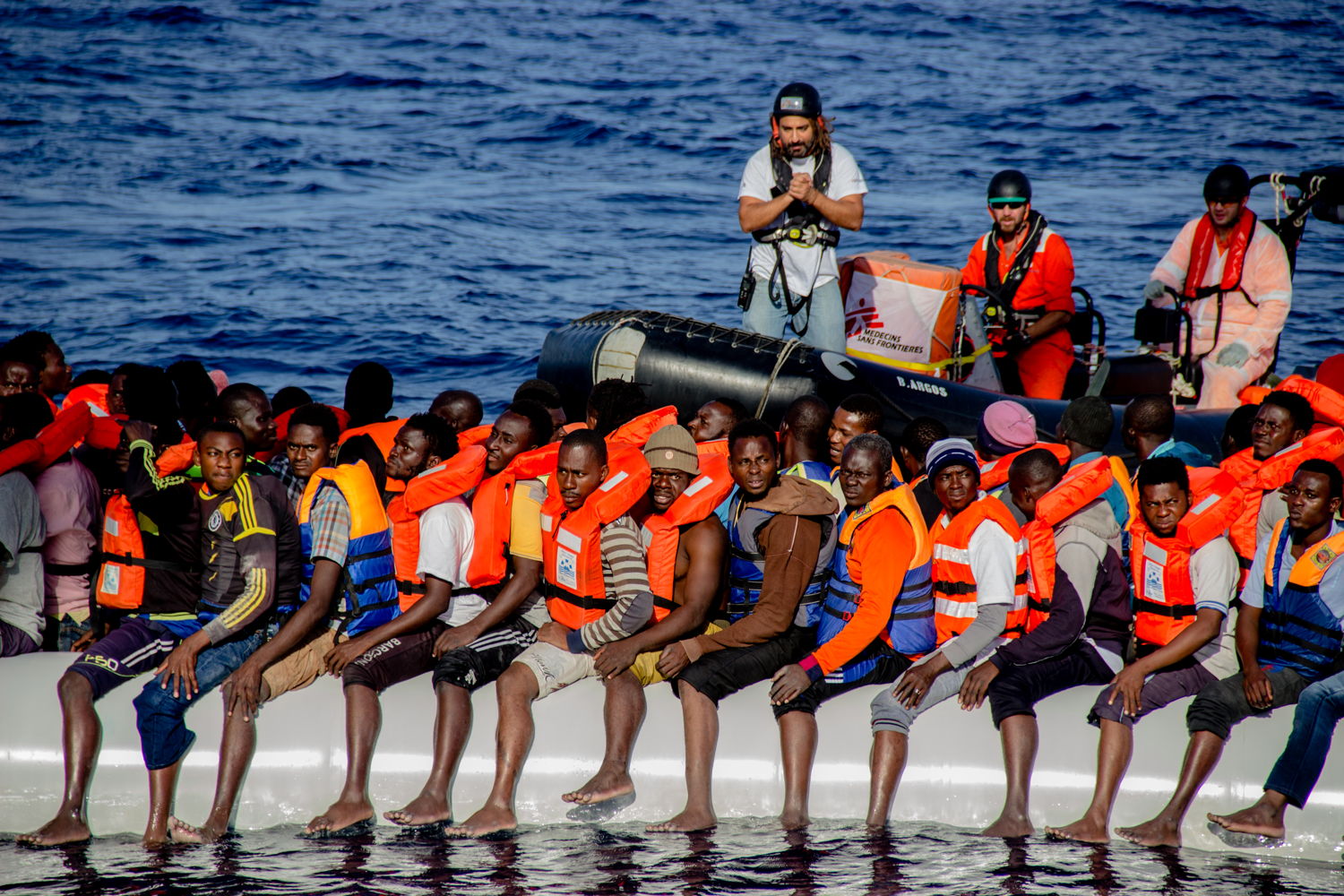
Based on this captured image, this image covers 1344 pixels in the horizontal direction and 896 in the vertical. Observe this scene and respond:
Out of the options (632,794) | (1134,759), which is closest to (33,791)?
(632,794)

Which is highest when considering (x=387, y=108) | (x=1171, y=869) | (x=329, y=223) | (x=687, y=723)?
(x=387, y=108)

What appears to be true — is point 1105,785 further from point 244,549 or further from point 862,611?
point 244,549

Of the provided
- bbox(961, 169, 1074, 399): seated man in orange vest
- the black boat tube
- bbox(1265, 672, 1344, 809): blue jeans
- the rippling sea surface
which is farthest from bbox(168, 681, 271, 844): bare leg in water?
bbox(961, 169, 1074, 399): seated man in orange vest

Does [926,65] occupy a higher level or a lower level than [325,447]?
higher

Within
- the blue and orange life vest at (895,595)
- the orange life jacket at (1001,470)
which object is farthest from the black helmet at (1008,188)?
the blue and orange life vest at (895,595)

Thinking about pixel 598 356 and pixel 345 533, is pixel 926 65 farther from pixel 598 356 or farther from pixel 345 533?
pixel 345 533

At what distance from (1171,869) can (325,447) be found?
3.57m

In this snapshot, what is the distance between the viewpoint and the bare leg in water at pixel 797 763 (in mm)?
5188

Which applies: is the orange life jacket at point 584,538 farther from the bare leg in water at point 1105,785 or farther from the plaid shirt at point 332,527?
the bare leg in water at point 1105,785

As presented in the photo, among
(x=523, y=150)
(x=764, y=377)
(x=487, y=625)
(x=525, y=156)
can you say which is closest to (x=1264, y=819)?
(x=487, y=625)

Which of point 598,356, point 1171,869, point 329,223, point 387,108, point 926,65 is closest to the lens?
point 1171,869

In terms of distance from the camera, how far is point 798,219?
7402 millimetres

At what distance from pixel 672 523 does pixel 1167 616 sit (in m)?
1.90

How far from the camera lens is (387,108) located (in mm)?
22766
